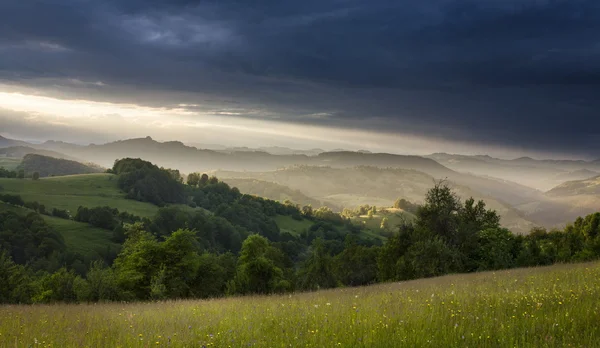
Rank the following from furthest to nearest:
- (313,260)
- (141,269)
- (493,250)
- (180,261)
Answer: (313,260), (493,250), (180,261), (141,269)

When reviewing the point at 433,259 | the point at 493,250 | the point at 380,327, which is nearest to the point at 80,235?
the point at 433,259

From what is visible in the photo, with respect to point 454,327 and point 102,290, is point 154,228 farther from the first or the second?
point 454,327

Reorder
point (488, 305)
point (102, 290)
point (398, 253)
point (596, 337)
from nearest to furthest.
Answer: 1. point (596, 337)
2. point (488, 305)
3. point (102, 290)
4. point (398, 253)

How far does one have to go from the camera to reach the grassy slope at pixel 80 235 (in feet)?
400

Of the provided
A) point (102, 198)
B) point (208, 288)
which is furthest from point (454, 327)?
point (102, 198)

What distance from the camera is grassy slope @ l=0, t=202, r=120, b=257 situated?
12206 cm

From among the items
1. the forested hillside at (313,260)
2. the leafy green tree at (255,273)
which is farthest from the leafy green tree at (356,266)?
the leafy green tree at (255,273)

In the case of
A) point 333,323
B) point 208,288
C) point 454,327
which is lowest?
point 208,288

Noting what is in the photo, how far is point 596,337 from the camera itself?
5977mm

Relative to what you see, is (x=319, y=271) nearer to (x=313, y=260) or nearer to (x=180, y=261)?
(x=313, y=260)

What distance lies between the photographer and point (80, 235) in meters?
132

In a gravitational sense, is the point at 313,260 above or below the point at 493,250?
below

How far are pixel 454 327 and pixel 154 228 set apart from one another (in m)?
158

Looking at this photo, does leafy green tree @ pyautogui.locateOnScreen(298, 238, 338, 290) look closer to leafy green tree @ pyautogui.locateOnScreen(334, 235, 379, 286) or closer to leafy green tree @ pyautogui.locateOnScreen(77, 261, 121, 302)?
leafy green tree @ pyautogui.locateOnScreen(334, 235, 379, 286)
